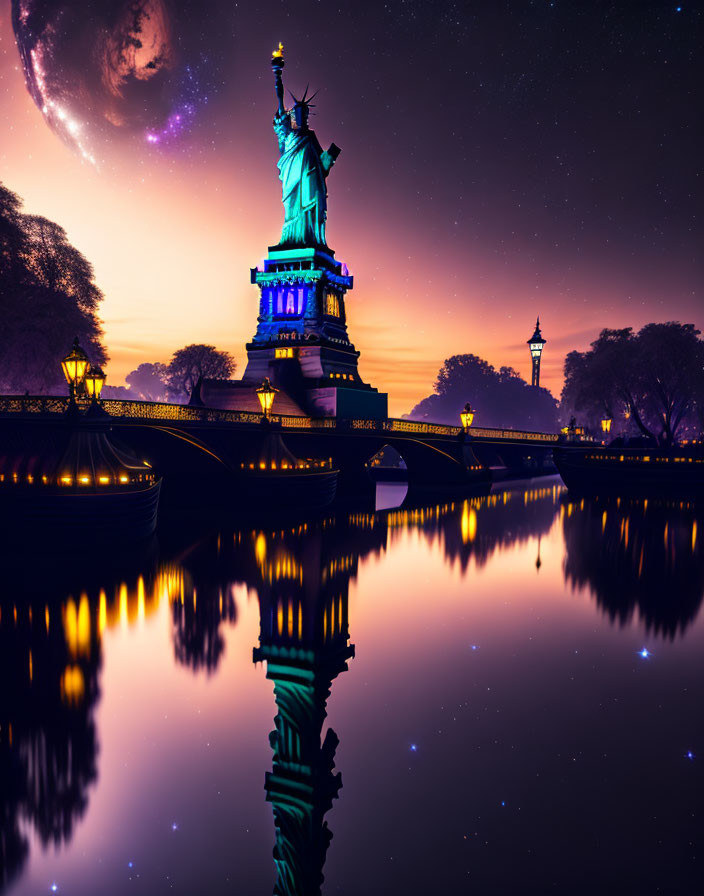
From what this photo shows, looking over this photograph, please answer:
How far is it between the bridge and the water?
763 centimetres

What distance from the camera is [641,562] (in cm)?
2217

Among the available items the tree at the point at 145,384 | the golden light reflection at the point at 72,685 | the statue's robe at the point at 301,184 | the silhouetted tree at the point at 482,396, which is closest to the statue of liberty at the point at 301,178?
the statue's robe at the point at 301,184

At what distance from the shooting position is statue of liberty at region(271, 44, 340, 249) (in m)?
64.9

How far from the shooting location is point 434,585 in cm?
1905

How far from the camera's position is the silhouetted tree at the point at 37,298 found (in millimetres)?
36719

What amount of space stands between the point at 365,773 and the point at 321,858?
63.3 inches

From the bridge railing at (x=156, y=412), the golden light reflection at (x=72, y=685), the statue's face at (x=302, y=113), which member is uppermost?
the statue's face at (x=302, y=113)

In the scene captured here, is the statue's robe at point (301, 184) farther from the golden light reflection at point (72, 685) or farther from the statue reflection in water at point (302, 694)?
the golden light reflection at point (72, 685)

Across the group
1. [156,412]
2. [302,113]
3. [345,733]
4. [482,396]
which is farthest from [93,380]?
[482,396]

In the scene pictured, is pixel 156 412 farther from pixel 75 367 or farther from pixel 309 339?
pixel 309 339

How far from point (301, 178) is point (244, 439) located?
140ft

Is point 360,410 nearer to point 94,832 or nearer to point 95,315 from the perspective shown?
point 95,315

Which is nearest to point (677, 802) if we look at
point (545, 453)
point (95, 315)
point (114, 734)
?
point (114, 734)

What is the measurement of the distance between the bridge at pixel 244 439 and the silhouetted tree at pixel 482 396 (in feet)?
234
